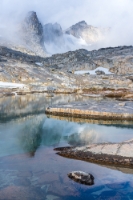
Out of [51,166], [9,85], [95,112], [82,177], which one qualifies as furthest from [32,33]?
[82,177]

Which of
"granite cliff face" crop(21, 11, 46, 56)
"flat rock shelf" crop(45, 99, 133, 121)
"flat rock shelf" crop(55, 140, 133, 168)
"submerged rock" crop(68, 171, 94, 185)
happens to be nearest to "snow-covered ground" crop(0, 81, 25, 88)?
"flat rock shelf" crop(45, 99, 133, 121)

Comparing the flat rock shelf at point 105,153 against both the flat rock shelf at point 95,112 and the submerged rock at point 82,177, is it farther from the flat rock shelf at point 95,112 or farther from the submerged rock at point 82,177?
the flat rock shelf at point 95,112

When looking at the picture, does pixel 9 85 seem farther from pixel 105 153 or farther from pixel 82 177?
pixel 82 177

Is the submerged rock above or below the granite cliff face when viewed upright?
below

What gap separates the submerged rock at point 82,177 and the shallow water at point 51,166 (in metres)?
0.27

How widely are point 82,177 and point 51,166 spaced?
90.0 inches

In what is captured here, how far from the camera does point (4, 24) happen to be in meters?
175

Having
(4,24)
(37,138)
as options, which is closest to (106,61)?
(37,138)

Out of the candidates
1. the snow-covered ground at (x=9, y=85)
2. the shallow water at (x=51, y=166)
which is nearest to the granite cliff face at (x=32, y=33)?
the snow-covered ground at (x=9, y=85)

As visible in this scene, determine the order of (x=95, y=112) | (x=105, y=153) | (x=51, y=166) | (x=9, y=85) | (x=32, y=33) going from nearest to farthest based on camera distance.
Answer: (x=51, y=166), (x=105, y=153), (x=95, y=112), (x=9, y=85), (x=32, y=33)

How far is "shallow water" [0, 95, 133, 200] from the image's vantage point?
1071 centimetres

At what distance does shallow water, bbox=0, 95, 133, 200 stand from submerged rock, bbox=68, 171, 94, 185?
27 cm

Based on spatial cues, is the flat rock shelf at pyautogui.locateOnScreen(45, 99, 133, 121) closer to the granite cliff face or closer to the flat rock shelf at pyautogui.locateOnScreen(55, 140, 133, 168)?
the flat rock shelf at pyautogui.locateOnScreen(55, 140, 133, 168)

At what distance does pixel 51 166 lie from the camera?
43.9ft
